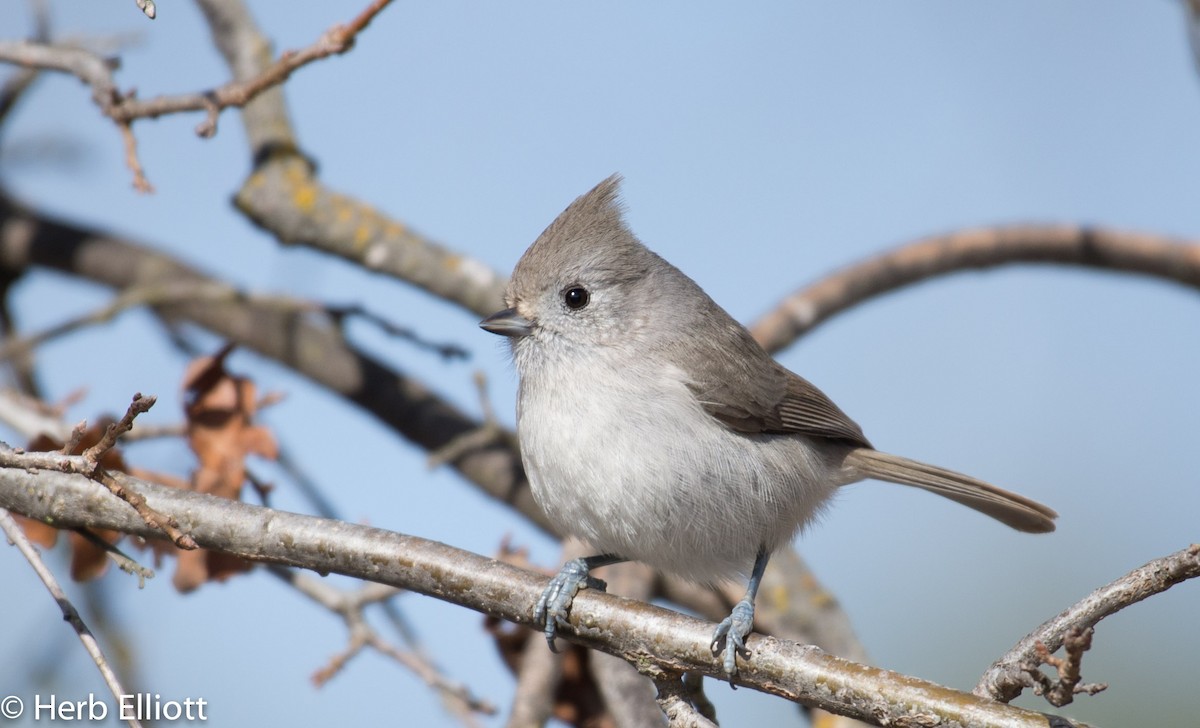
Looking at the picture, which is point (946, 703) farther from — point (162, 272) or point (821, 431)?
point (162, 272)

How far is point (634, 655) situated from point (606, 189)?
1494 mm

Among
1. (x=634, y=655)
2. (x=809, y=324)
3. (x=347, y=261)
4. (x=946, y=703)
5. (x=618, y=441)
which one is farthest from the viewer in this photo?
(x=809, y=324)

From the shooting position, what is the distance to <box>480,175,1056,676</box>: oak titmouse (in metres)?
2.81

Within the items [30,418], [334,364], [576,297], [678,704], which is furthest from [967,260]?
[30,418]

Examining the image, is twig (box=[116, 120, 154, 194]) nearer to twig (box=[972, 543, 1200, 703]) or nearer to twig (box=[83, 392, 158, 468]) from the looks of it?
twig (box=[83, 392, 158, 468])

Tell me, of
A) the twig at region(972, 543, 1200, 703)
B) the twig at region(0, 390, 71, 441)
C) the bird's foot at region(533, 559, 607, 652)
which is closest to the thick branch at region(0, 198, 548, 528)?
the twig at region(0, 390, 71, 441)

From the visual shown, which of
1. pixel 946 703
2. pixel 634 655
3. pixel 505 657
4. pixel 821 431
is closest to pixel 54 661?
pixel 505 657

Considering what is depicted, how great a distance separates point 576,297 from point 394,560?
1154mm

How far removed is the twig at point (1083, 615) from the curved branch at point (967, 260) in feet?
7.91

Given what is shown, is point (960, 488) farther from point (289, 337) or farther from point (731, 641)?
point (289, 337)

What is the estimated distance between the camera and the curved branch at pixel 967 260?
4.30 metres

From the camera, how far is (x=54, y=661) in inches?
133

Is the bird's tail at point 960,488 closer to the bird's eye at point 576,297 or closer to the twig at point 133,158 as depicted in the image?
the bird's eye at point 576,297

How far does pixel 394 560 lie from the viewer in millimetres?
2330
